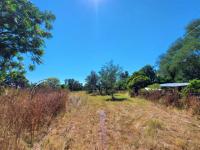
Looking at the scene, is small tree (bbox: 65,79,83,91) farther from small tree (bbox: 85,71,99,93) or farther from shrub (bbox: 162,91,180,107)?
shrub (bbox: 162,91,180,107)

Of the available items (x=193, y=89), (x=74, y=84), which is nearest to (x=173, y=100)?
(x=193, y=89)

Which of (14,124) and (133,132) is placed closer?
(14,124)

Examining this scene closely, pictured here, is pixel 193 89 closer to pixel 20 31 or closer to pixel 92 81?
pixel 20 31

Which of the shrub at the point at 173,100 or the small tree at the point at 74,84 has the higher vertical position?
the small tree at the point at 74,84

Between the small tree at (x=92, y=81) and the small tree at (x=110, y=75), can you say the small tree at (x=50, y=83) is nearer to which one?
the small tree at (x=110, y=75)

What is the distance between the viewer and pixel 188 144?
4.70 m

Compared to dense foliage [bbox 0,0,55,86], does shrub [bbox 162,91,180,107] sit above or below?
below

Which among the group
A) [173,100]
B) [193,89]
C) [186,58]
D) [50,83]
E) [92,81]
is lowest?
[173,100]

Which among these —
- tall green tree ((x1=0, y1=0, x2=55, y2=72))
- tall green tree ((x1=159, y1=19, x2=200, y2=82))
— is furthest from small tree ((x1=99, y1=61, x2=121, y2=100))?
tall green tree ((x1=0, y1=0, x2=55, y2=72))

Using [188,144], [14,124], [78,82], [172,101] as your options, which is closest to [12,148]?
[14,124]

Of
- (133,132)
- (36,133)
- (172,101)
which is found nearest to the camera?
(36,133)

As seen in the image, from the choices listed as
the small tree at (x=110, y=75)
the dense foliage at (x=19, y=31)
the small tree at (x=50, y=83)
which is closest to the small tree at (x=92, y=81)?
the small tree at (x=110, y=75)

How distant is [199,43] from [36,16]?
28.2 metres

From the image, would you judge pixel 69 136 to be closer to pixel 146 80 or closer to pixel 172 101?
pixel 172 101
